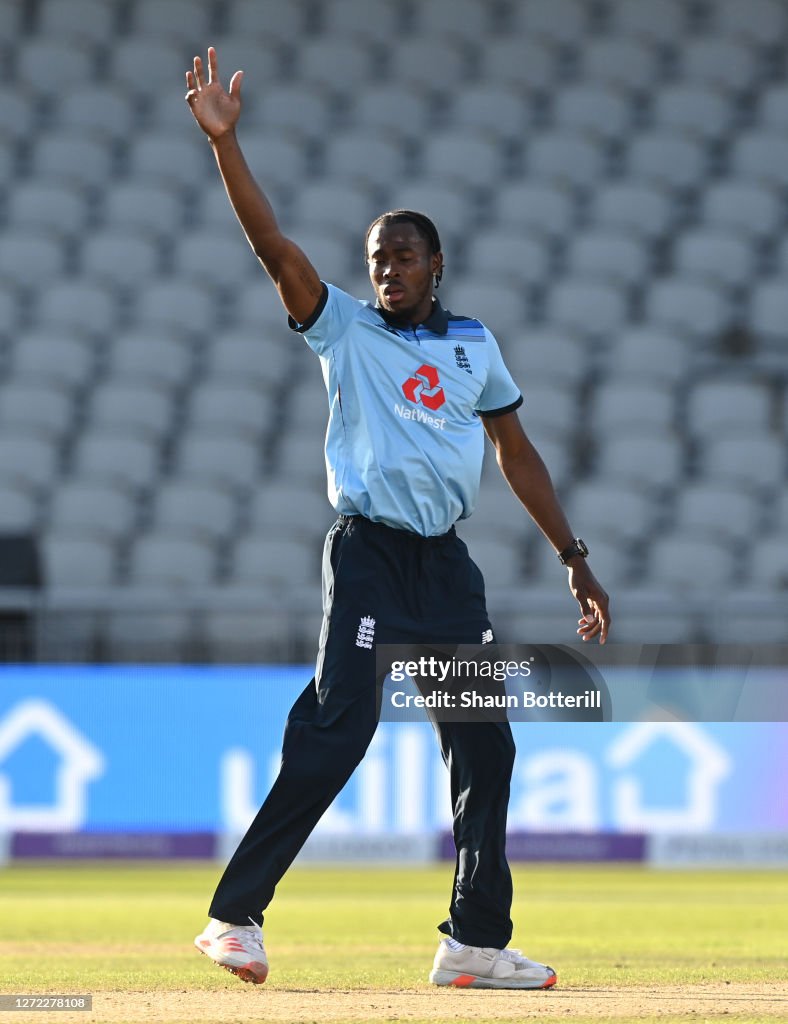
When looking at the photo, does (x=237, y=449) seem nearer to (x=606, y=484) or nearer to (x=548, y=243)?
(x=606, y=484)

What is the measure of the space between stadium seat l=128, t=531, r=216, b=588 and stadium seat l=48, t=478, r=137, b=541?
1.11ft

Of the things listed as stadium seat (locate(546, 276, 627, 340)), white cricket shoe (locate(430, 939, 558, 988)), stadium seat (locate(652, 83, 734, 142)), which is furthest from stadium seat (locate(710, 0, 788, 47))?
white cricket shoe (locate(430, 939, 558, 988))

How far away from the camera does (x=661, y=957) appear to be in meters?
6.30

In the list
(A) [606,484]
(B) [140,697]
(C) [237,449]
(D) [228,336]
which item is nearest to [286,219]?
(D) [228,336]

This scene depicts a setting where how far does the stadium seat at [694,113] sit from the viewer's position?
22.0 metres

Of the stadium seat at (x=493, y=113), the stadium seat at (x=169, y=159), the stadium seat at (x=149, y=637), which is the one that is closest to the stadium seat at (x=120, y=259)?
the stadium seat at (x=169, y=159)

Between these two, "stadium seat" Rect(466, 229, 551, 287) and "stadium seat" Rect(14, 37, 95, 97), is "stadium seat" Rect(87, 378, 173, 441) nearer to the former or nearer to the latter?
"stadium seat" Rect(466, 229, 551, 287)

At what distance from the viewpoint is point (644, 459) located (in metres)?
17.1

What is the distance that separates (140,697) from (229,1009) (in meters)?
8.29

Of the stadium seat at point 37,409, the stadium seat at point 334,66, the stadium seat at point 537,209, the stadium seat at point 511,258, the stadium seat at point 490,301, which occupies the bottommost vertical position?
the stadium seat at point 37,409

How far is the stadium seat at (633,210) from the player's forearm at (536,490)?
15.6m

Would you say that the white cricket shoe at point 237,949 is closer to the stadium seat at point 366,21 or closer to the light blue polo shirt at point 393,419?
the light blue polo shirt at point 393,419

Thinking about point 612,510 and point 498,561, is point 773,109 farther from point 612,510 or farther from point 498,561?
point 498,561

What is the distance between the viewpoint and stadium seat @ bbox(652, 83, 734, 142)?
22016 mm
